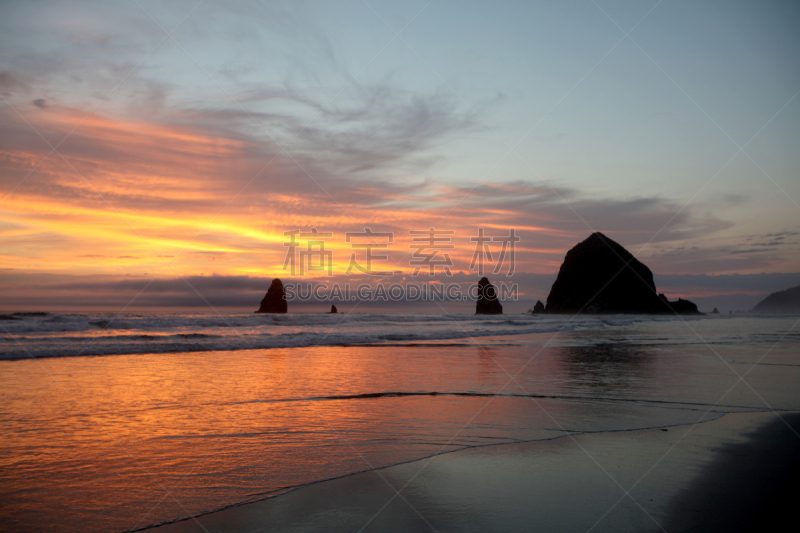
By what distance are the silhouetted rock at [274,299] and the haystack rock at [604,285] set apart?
62.2 metres

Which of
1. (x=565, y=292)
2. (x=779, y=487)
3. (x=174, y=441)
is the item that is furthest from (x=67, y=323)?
(x=565, y=292)

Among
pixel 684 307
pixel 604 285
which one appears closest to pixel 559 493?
pixel 604 285

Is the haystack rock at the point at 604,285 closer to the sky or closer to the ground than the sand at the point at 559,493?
closer to the sky

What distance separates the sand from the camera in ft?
10.3

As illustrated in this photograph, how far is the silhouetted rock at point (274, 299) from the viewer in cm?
7362

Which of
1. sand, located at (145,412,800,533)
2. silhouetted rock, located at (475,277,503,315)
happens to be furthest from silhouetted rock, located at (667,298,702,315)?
sand, located at (145,412,800,533)

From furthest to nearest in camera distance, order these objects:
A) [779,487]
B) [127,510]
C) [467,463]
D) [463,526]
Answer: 1. [467,463]
2. [779,487]
3. [127,510]
4. [463,526]

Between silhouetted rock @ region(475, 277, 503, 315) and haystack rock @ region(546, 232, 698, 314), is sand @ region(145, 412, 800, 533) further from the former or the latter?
haystack rock @ region(546, 232, 698, 314)

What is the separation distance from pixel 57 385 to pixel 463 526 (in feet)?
29.5

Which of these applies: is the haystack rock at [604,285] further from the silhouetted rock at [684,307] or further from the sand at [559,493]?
the sand at [559,493]

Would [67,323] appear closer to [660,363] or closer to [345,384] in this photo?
[345,384]

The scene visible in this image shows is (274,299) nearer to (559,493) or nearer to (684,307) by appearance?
(559,493)

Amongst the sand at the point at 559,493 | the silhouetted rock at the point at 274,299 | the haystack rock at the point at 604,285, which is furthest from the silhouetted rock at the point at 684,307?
the sand at the point at 559,493

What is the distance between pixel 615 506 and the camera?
11.2 feet
